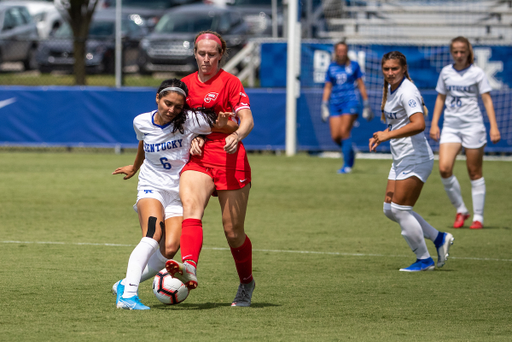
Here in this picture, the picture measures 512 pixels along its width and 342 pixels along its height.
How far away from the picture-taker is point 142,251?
16.9 ft

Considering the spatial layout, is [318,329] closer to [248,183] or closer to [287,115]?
[248,183]

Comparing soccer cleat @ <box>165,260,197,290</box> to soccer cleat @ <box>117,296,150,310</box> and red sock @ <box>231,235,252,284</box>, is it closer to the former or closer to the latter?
soccer cleat @ <box>117,296,150,310</box>

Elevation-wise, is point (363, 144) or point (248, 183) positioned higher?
point (248, 183)

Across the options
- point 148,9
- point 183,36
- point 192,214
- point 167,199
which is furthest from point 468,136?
point 148,9

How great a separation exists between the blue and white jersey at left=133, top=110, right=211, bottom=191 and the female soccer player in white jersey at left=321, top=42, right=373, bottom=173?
878cm

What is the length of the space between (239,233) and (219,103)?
34.4 inches

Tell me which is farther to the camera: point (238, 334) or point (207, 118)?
point (207, 118)

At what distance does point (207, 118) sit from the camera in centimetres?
524

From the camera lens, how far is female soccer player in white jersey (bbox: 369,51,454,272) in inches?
262

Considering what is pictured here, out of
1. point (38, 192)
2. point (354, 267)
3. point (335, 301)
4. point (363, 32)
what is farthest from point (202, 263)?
point (363, 32)

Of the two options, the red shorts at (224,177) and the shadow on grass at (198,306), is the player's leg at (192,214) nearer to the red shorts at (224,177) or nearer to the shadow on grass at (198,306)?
the red shorts at (224,177)

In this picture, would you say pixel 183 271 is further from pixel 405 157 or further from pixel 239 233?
pixel 405 157

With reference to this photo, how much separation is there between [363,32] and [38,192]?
12745 millimetres

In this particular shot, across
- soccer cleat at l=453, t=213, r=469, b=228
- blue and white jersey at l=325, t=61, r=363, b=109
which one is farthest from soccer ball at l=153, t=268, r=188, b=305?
blue and white jersey at l=325, t=61, r=363, b=109
